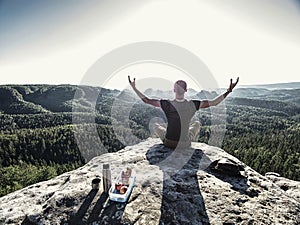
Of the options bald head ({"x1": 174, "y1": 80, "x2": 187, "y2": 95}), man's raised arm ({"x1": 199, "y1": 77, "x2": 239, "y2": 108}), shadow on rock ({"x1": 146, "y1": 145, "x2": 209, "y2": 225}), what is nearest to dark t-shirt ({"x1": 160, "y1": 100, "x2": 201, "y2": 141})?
man's raised arm ({"x1": 199, "y1": 77, "x2": 239, "y2": 108})

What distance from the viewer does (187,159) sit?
758 cm

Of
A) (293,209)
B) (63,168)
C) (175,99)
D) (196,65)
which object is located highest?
(196,65)

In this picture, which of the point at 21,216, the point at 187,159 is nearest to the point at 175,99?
the point at 187,159

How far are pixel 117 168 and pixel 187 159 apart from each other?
2296mm

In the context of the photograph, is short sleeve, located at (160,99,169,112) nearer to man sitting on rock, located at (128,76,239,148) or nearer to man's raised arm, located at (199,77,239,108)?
man sitting on rock, located at (128,76,239,148)

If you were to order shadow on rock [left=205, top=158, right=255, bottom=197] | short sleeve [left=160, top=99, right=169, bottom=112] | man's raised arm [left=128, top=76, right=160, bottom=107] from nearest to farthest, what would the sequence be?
shadow on rock [left=205, top=158, right=255, bottom=197]
short sleeve [left=160, top=99, right=169, bottom=112]
man's raised arm [left=128, top=76, right=160, bottom=107]

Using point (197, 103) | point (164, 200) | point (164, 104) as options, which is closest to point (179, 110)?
point (164, 104)

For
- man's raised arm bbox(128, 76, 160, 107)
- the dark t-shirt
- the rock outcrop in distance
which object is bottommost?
the rock outcrop in distance

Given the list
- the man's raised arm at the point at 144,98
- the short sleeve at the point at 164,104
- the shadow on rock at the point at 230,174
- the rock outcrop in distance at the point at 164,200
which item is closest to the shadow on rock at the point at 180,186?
the rock outcrop in distance at the point at 164,200

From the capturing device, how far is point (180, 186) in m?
5.94

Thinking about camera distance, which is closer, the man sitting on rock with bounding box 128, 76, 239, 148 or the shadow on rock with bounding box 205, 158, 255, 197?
the shadow on rock with bounding box 205, 158, 255, 197

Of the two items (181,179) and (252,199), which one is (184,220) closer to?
(181,179)

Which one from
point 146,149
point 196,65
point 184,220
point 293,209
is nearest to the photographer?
point 184,220

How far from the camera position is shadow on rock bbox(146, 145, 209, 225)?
16.3 feet
